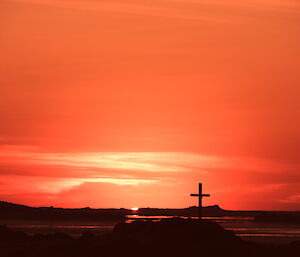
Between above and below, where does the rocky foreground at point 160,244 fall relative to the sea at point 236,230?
below

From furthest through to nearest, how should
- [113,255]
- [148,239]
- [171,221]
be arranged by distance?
[171,221] → [148,239] → [113,255]

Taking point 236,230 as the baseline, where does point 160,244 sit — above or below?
below

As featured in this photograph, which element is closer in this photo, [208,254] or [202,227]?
[208,254]

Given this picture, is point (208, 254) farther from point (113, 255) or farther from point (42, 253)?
point (42, 253)

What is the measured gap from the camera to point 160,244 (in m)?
37.1

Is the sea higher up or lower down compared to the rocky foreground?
higher up

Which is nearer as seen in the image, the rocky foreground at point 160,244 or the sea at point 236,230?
the rocky foreground at point 160,244

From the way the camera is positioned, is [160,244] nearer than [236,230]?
Yes

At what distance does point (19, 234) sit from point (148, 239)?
51.4 ft

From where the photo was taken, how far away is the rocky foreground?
119 ft

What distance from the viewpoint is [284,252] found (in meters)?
39.7

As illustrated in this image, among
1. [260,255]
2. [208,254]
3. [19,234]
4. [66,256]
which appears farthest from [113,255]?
[19,234]

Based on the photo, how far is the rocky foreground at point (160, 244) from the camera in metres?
36.2

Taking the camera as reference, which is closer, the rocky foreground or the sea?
the rocky foreground
